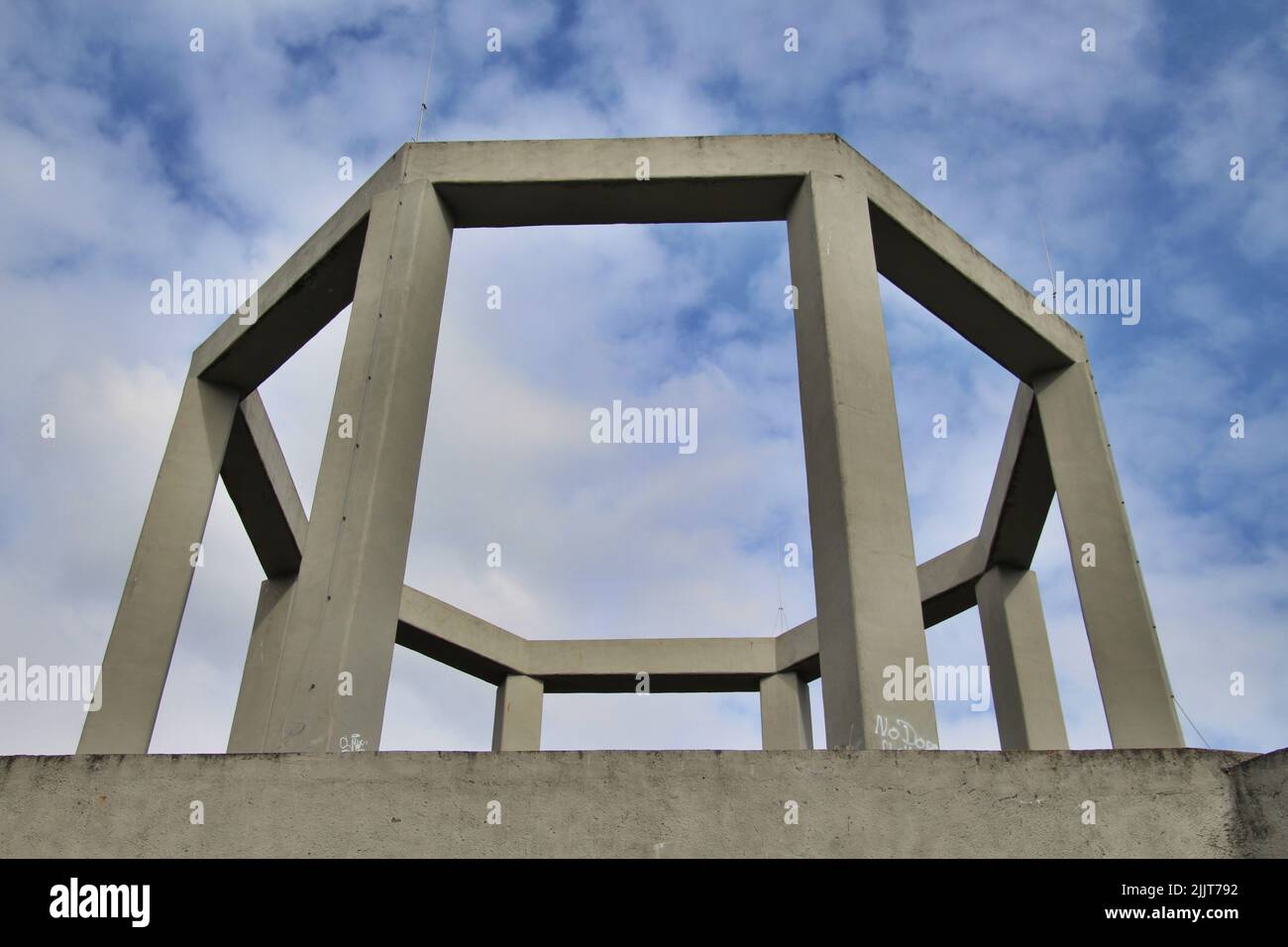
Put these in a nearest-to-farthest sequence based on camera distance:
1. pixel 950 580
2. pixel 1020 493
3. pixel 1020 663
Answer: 1. pixel 1020 493
2. pixel 1020 663
3. pixel 950 580

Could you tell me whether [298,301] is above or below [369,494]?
above

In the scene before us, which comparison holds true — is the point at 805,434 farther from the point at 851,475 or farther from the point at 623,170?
the point at 623,170

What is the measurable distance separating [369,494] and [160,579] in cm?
431

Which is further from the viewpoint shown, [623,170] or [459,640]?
[459,640]

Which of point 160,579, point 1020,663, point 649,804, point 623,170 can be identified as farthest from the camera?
point 1020,663

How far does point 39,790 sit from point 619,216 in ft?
22.1

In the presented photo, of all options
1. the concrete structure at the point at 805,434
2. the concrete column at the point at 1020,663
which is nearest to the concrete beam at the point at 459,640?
the concrete structure at the point at 805,434

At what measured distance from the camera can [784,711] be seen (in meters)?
17.6

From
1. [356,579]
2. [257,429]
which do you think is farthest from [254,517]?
[356,579]

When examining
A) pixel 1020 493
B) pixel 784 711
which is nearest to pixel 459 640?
pixel 784 711

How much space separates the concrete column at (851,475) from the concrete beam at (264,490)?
7158mm

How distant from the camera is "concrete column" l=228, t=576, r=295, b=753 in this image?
12.9m

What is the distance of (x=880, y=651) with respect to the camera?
6590mm

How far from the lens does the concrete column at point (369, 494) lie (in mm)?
6719
